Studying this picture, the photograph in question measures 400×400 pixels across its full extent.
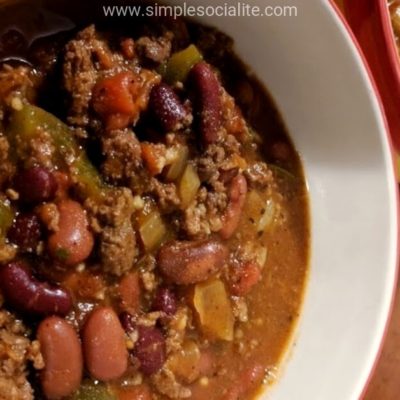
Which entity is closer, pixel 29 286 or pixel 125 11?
pixel 29 286

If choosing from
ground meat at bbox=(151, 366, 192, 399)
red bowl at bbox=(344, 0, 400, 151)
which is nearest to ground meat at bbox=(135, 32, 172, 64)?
red bowl at bbox=(344, 0, 400, 151)

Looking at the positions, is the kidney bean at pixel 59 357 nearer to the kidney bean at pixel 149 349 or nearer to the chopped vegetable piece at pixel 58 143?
the kidney bean at pixel 149 349

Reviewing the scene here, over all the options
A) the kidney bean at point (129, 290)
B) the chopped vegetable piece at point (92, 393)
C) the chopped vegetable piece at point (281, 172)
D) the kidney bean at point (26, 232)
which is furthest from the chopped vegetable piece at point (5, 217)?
the chopped vegetable piece at point (281, 172)

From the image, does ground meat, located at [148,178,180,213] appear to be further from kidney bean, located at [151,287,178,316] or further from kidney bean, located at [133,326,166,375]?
kidney bean, located at [133,326,166,375]

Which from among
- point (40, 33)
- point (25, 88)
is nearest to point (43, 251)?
point (25, 88)

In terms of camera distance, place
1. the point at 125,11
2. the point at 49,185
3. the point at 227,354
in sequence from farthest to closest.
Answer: the point at 227,354, the point at 125,11, the point at 49,185

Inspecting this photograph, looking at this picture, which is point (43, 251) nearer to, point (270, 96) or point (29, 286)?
point (29, 286)
